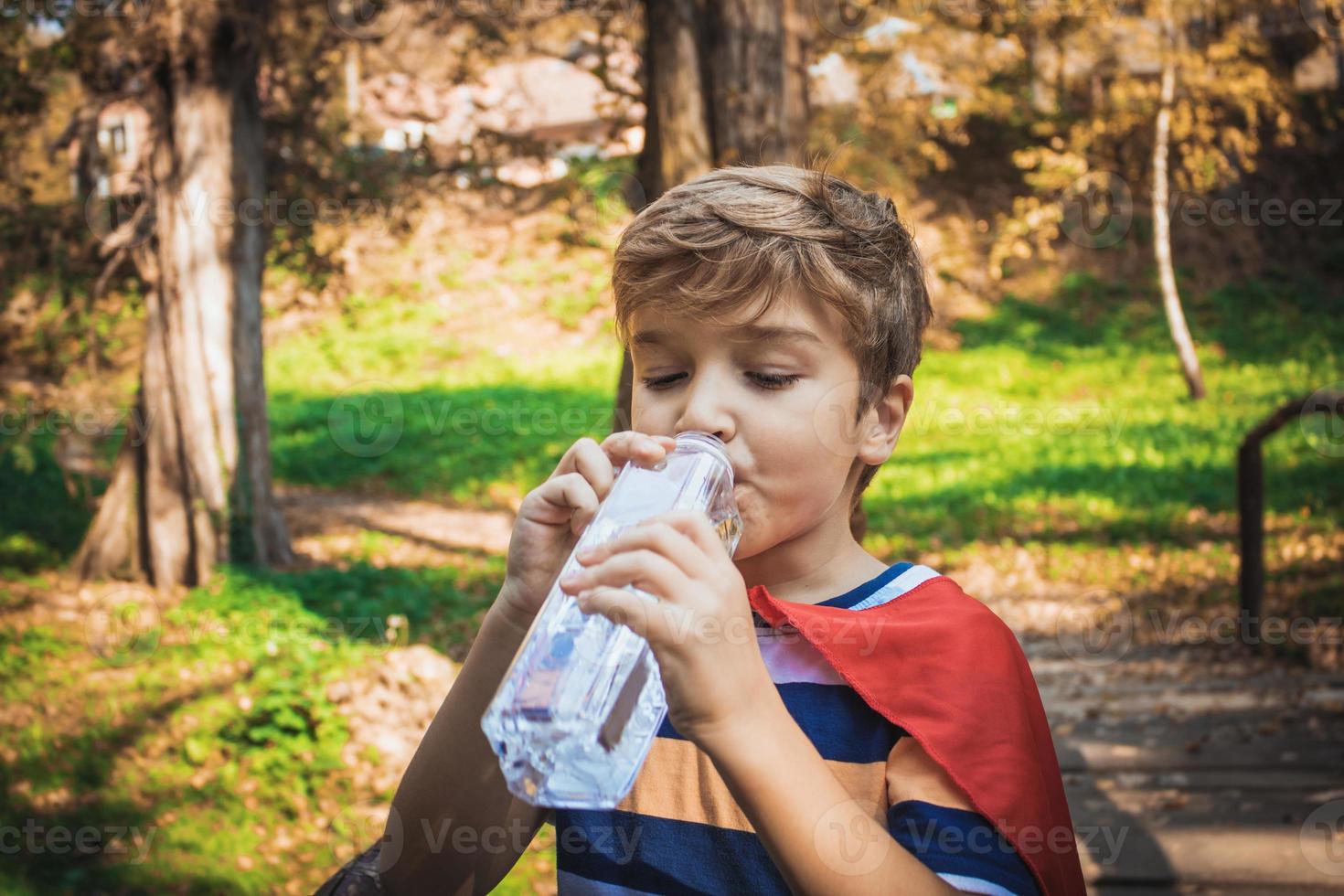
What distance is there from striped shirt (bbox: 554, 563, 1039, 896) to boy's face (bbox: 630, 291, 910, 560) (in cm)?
19

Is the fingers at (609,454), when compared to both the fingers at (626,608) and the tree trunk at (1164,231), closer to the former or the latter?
the fingers at (626,608)

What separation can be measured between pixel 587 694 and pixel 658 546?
0.78 ft

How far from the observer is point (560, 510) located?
1618 mm

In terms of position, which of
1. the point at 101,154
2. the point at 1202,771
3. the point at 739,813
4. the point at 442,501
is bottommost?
the point at 442,501

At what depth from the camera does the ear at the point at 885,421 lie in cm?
182

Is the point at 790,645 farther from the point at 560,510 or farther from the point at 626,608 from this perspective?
the point at 626,608

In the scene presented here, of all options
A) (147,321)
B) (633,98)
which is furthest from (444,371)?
(633,98)

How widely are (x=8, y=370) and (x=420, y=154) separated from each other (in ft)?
13.1

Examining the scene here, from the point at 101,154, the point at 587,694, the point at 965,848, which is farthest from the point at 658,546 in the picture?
the point at 101,154

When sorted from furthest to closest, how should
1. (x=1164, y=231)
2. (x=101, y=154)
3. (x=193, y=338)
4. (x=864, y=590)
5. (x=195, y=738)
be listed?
(x=1164, y=231) < (x=101, y=154) < (x=193, y=338) < (x=195, y=738) < (x=864, y=590)

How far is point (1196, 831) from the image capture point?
404 centimetres

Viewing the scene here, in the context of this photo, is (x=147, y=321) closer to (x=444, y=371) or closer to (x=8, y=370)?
(x=8, y=370)

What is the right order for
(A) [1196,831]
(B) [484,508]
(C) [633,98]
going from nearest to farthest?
1. (A) [1196,831]
2. (C) [633,98]
3. (B) [484,508]

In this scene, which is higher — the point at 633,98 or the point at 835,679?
the point at 633,98
